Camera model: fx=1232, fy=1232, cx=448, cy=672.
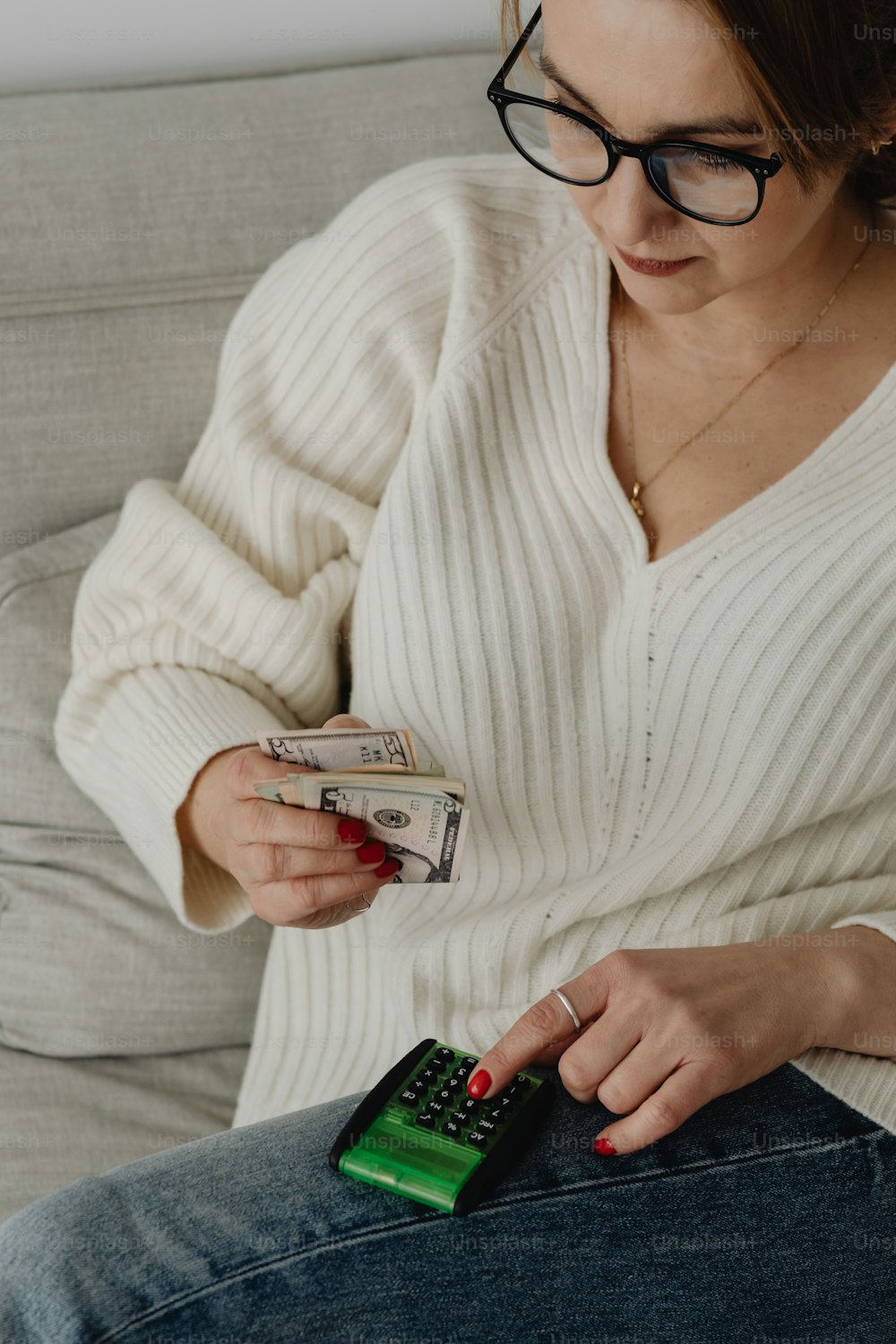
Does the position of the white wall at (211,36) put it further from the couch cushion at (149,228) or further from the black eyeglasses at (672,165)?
the black eyeglasses at (672,165)

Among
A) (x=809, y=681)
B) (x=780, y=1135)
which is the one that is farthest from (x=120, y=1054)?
(x=809, y=681)

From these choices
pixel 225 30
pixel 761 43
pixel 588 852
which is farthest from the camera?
pixel 225 30

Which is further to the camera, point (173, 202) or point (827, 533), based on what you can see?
Result: point (173, 202)

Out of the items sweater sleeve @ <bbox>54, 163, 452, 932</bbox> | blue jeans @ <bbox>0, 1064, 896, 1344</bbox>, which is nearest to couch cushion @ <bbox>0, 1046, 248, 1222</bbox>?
sweater sleeve @ <bbox>54, 163, 452, 932</bbox>

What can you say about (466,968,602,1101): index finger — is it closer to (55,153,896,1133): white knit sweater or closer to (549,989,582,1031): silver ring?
(549,989,582,1031): silver ring

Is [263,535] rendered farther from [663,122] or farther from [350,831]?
[663,122]

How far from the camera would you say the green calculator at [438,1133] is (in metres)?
0.86

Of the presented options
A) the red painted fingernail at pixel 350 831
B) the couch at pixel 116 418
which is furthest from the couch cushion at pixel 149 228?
the red painted fingernail at pixel 350 831

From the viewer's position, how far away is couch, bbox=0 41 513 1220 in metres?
1.34

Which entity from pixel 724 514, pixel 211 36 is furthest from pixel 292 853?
pixel 211 36

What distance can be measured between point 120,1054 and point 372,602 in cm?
63

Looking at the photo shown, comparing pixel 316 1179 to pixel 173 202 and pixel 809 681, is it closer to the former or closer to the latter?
pixel 809 681

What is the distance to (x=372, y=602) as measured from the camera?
1122 mm

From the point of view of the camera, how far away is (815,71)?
33.4 inches
